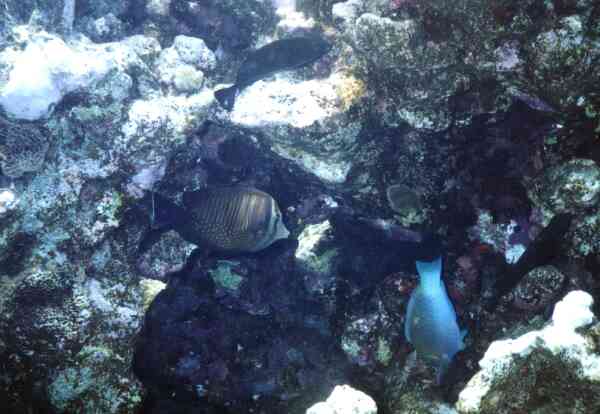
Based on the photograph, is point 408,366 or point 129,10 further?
point 129,10

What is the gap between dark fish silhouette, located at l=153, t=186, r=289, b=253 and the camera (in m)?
3.57

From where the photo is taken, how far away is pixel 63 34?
13.9ft

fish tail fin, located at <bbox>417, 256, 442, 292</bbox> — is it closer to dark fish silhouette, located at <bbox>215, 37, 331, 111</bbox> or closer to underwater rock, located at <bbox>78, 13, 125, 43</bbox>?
dark fish silhouette, located at <bbox>215, 37, 331, 111</bbox>

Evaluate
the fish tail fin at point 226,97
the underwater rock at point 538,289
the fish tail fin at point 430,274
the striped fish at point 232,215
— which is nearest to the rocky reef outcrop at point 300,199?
the underwater rock at point 538,289

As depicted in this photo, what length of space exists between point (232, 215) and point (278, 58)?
1501 mm

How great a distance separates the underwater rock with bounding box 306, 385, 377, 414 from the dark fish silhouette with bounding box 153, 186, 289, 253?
4.95 feet

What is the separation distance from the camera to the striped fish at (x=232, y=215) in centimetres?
357

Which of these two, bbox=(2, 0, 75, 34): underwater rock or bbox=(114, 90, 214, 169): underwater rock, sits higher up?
bbox=(2, 0, 75, 34): underwater rock

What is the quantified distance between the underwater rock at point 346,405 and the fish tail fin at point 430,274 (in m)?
0.91

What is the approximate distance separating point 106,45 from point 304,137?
7.82 feet

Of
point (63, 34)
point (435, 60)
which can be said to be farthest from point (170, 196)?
point (435, 60)

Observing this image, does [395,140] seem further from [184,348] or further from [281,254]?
[184,348]

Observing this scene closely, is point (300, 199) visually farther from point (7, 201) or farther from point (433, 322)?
point (7, 201)

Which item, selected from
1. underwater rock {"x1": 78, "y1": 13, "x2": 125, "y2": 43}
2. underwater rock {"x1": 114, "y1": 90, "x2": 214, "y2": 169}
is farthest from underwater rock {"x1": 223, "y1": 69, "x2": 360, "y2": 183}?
underwater rock {"x1": 78, "y1": 13, "x2": 125, "y2": 43}
